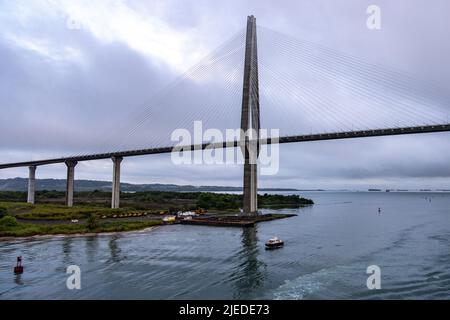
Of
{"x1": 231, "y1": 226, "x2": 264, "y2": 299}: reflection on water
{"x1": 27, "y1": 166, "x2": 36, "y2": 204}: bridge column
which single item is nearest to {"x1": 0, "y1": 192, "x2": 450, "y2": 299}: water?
{"x1": 231, "y1": 226, "x2": 264, "y2": 299}: reflection on water

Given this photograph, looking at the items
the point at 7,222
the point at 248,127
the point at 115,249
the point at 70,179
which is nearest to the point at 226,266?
the point at 115,249

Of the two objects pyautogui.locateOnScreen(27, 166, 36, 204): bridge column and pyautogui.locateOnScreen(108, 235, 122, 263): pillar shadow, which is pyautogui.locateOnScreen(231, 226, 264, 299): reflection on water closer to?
pyautogui.locateOnScreen(108, 235, 122, 263): pillar shadow

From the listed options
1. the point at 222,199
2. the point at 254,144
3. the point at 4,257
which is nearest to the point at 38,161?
the point at 222,199

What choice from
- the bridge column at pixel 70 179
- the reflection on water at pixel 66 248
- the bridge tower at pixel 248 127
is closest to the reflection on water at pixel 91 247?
the reflection on water at pixel 66 248

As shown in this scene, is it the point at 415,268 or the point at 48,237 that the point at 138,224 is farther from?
the point at 415,268

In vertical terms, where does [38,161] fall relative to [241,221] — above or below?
above

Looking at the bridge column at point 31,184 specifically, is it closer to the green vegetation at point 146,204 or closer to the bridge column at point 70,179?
the green vegetation at point 146,204
